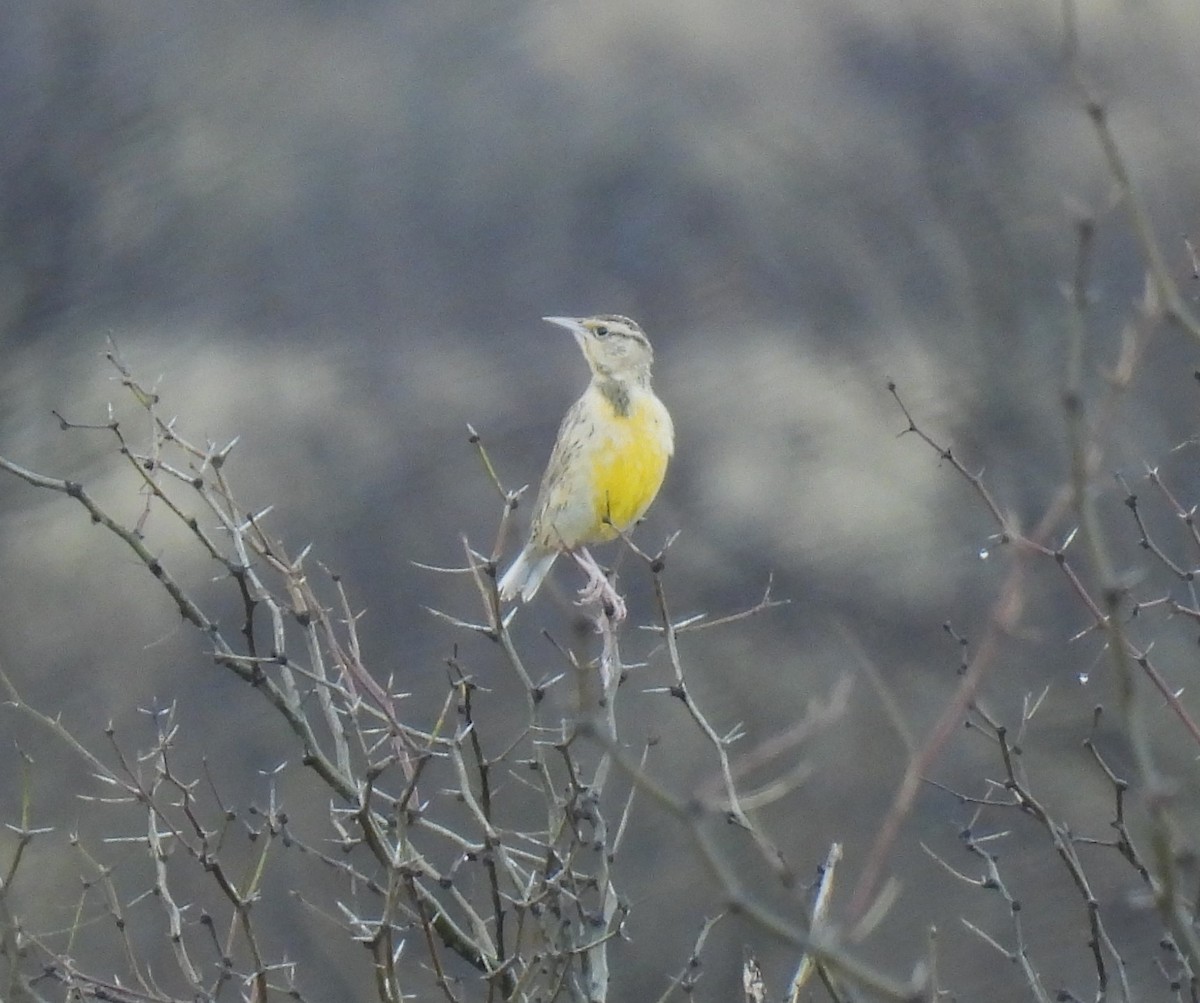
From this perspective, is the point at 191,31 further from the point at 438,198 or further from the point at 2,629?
the point at 2,629

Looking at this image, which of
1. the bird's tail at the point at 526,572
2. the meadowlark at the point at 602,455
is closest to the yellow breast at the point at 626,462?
the meadowlark at the point at 602,455

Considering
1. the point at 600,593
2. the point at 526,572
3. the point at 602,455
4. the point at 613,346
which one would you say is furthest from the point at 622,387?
the point at 600,593

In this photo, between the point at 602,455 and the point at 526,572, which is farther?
the point at 526,572

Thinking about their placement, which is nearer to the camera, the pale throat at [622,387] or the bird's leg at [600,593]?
the bird's leg at [600,593]

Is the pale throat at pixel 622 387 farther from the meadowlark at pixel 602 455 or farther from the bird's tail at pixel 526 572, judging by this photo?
the bird's tail at pixel 526 572

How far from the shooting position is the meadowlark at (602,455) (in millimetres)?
3031

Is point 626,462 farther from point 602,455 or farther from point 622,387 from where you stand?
point 622,387

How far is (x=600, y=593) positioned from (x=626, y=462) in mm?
426

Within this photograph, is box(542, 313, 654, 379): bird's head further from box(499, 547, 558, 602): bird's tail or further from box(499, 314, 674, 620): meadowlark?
box(499, 547, 558, 602): bird's tail

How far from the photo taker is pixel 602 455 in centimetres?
305

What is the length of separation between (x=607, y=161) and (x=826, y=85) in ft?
2.02

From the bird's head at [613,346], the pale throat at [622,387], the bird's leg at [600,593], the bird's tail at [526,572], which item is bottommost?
the bird's tail at [526,572]

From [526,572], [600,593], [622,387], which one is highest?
[622,387]

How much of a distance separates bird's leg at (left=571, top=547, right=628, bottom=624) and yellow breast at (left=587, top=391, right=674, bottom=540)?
9 cm
